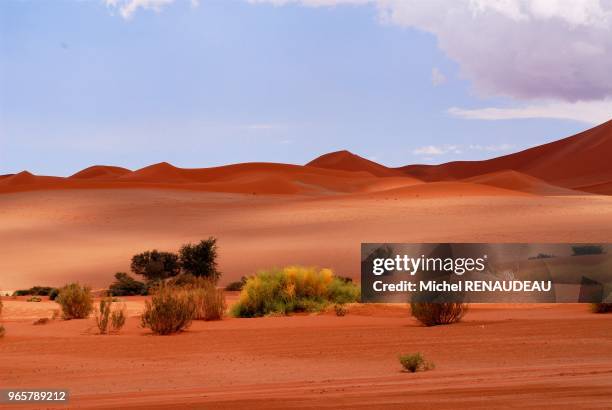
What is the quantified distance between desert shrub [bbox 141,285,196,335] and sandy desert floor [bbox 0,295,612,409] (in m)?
0.38

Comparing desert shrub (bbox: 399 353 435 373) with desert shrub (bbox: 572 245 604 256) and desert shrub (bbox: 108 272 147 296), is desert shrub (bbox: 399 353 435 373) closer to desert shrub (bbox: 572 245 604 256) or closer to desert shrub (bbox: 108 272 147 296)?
desert shrub (bbox: 572 245 604 256)

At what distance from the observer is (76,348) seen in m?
17.0

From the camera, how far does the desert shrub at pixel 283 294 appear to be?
2403 centimetres

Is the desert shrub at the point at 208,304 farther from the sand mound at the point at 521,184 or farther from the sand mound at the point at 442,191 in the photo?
the sand mound at the point at 521,184

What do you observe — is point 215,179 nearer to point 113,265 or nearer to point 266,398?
point 113,265

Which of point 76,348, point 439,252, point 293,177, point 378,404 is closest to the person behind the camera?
point 378,404

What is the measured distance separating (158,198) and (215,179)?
61.7 meters

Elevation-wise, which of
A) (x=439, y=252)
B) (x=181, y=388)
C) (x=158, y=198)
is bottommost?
(x=181, y=388)

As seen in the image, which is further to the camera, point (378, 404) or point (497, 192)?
point (497, 192)

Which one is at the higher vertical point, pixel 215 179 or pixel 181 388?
pixel 215 179

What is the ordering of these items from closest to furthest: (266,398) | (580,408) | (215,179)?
(580,408) → (266,398) → (215,179)

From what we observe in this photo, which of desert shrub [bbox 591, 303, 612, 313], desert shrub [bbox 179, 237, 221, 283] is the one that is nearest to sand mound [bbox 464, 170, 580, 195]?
desert shrub [bbox 179, 237, 221, 283]

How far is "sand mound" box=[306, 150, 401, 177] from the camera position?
573ft

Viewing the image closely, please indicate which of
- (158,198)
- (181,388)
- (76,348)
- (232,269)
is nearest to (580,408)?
(181,388)
